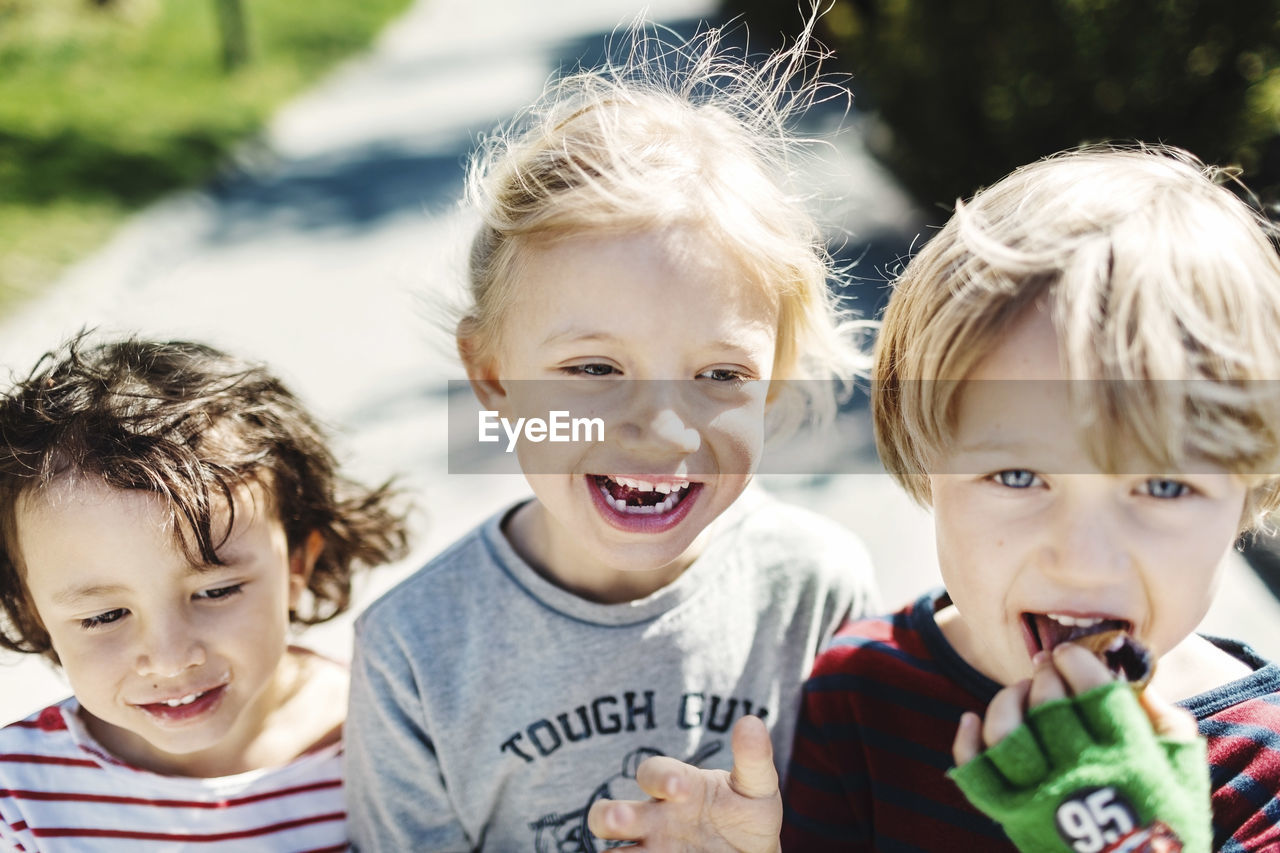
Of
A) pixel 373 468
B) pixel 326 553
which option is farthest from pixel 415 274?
pixel 326 553

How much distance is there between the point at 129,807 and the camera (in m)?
1.84

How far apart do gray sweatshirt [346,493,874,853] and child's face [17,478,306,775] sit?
0.19m

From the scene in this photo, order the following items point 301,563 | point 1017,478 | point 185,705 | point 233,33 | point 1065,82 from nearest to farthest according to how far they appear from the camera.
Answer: point 1017,478
point 185,705
point 301,563
point 1065,82
point 233,33

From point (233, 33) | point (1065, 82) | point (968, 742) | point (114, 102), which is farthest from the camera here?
point (233, 33)

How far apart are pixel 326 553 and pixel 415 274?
307cm

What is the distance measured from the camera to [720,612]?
185 cm

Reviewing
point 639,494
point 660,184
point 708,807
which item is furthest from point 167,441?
point 708,807

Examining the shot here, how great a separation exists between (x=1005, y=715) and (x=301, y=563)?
1335 mm

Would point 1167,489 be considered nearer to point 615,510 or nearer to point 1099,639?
point 1099,639

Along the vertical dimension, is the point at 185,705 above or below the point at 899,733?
above

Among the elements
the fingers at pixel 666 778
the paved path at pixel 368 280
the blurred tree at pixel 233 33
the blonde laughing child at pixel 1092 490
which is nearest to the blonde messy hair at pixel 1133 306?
the blonde laughing child at pixel 1092 490

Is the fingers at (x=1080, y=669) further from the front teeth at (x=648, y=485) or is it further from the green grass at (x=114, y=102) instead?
the green grass at (x=114, y=102)

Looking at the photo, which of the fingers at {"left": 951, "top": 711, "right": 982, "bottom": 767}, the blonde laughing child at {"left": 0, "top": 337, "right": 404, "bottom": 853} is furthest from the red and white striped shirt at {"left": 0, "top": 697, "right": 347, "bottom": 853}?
the fingers at {"left": 951, "top": 711, "right": 982, "bottom": 767}

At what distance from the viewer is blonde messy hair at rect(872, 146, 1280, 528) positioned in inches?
46.7
